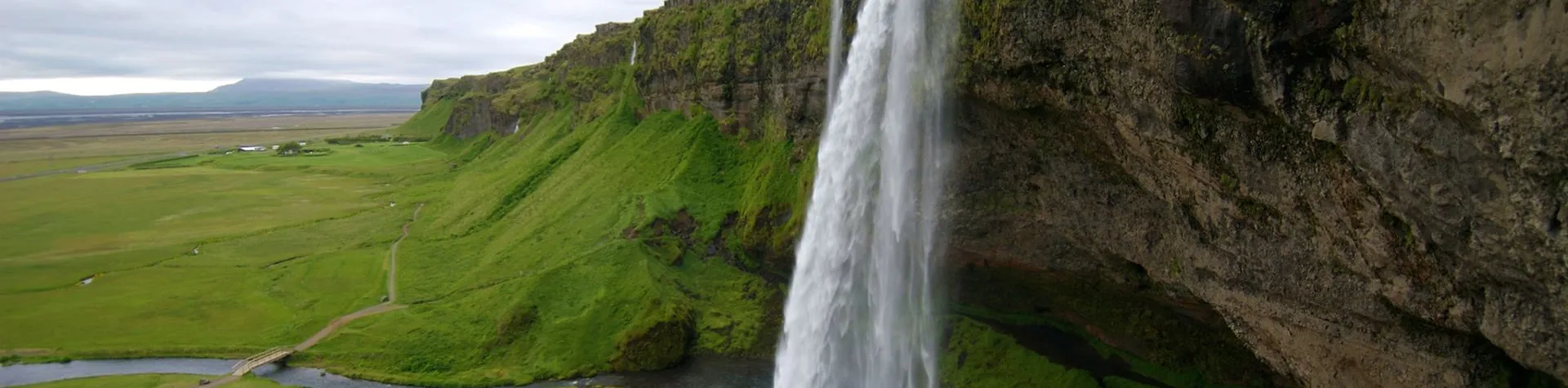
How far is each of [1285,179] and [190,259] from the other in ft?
191

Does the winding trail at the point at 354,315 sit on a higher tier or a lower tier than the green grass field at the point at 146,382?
higher

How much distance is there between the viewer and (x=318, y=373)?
34938 mm

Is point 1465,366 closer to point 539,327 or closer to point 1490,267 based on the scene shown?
point 1490,267

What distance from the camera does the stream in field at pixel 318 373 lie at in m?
32.3

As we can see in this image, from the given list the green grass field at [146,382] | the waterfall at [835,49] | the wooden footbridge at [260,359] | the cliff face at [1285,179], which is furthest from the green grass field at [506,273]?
the cliff face at [1285,179]

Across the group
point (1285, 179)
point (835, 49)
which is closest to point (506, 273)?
point (835, 49)

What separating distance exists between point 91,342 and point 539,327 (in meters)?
19.8

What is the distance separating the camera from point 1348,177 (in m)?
15.7

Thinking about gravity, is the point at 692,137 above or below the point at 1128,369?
above

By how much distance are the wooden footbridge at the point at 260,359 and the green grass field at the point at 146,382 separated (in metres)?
0.93

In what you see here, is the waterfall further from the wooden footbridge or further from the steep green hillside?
the wooden footbridge

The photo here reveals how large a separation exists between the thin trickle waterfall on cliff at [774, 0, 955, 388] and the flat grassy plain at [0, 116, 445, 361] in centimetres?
2411

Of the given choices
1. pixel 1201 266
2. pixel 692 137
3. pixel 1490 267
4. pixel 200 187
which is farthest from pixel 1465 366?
pixel 200 187

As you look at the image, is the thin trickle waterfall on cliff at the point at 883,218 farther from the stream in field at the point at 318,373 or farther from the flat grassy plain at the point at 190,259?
the flat grassy plain at the point at 190,259
